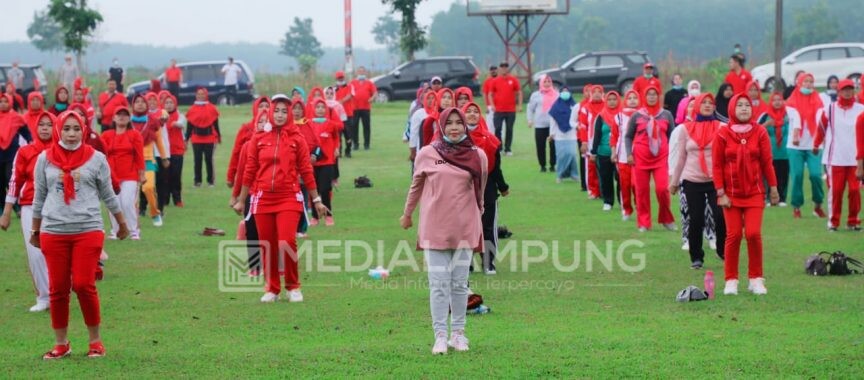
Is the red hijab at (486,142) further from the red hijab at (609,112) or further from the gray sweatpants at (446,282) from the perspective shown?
the red hijab at (609,112)

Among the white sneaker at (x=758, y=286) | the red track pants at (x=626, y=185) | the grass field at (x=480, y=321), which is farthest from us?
the red track pants at (x=626, y=185)

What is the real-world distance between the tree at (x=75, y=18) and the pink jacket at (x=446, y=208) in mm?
41552

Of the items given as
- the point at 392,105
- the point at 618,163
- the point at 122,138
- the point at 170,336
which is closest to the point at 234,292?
the point at 170,336

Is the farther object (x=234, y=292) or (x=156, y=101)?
(x=156, y=101)

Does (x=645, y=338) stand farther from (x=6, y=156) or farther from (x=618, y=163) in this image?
(x=6, y=156)

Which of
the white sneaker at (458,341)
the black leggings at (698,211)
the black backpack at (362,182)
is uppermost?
the black leggings at (698,211)

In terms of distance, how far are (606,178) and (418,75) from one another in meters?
28.3

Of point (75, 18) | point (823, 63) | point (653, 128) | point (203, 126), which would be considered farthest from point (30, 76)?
point (653, 128)

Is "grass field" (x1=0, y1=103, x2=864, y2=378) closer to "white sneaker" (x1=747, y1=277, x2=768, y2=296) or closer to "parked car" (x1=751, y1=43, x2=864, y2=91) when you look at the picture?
"white sneaker" (x1=747, y1=277, x2=768, y2=296)

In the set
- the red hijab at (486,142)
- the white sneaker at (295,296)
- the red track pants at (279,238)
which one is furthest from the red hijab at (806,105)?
the red track pants at (279,238)

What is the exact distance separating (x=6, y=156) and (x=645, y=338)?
11323mm

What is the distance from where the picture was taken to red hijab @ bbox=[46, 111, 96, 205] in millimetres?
9812

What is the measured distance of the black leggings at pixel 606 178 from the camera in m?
20.1

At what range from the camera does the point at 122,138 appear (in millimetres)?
16109
